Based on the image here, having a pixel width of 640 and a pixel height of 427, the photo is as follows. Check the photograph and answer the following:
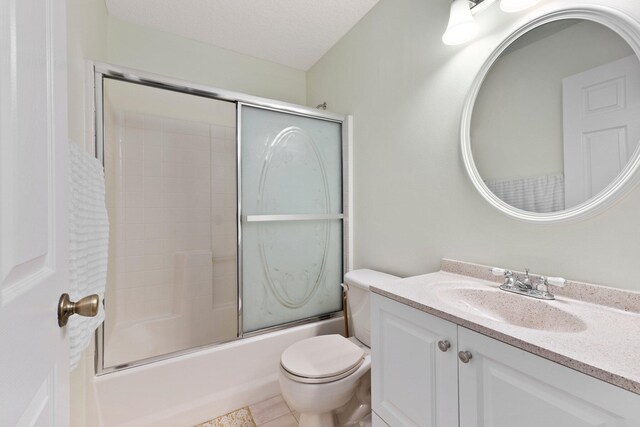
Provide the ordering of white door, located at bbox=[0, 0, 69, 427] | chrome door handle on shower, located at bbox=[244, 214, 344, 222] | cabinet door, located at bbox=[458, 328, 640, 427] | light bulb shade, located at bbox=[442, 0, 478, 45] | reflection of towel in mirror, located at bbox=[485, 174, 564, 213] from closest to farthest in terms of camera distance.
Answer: white door, located at bbox=[0, 0, 69, 427], cabinet door, located at bbox=[458, 328, 640, 427], reflection of towel in mirror, located at bbox=[485, 174, 564, 213], light bulb shade, located at bbox=[442, 0, 478, 45], chrome door handle on shower, located at bbox=[244, 214, 344, 222]

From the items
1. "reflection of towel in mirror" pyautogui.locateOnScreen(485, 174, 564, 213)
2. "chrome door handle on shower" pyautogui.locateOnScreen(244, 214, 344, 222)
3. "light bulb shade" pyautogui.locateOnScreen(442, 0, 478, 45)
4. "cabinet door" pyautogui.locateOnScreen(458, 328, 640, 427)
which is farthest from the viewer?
"chrome door handle on shower" pyautogui.locateOnScreen(244, 214, 344, 222)

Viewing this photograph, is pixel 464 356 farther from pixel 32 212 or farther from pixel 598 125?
pixel 32 212

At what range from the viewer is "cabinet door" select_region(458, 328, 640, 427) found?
507 millimetres

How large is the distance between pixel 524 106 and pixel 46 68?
1437mm

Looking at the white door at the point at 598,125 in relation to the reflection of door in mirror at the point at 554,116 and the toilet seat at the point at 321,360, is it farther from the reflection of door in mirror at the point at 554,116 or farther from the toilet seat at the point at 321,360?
the toilet seat at the point at 321,360

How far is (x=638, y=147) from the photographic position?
31.6 inches

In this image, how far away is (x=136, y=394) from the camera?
1383 millimetres

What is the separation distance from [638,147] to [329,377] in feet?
4.46

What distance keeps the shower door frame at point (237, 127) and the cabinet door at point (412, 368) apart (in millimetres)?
959

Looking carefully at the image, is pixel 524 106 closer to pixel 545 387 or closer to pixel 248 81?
pixel 545 387

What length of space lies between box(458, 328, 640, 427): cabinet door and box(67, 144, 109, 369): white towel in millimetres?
1166

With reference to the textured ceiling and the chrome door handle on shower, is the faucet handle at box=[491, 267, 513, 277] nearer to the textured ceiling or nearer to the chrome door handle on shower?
the chrome door handle on shower

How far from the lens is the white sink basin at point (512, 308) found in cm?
83

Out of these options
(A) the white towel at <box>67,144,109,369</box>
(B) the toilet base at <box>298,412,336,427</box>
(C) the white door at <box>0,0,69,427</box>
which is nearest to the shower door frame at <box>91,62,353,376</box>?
Result: (A) the white towel at <box>67,144,109,369</box>
